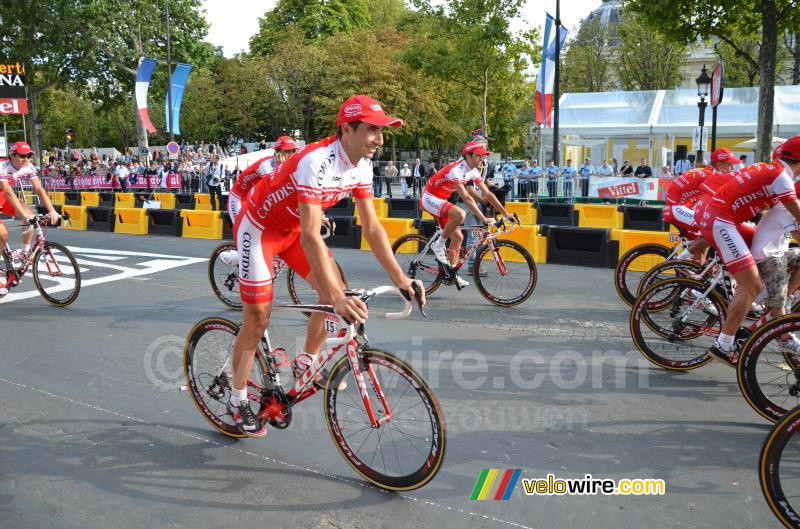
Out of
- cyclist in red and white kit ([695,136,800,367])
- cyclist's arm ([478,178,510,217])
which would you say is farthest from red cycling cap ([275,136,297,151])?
cyclist in red and white kit ([695,136,800,367])

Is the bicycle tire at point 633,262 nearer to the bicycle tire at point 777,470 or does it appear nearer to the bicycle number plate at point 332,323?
the bicycle tire at point 777,470

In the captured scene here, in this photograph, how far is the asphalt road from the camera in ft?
12.2

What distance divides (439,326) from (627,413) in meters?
2.88

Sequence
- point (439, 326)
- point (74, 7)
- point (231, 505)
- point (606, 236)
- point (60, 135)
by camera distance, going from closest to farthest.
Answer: point (231, 505)
point (439, 326)
point (606, 236)
point (74, 7)
point (60, 135)

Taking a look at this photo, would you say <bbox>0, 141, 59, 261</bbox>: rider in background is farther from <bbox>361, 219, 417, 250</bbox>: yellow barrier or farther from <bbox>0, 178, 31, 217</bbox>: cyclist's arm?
<bbox>361, 219, 417, 250</bbox>: yellow barrier

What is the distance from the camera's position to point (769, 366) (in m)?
5.13

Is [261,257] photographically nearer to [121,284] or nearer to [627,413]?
[627,413]

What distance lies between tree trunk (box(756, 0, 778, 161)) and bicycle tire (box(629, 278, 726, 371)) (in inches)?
618

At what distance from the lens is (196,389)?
477 cm

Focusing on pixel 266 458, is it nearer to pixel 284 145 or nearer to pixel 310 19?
pixel 284 145

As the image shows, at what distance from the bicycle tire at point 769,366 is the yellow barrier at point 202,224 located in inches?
493

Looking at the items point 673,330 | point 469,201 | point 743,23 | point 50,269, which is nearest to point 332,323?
point 673,330

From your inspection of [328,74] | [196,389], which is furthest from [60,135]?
[196,389]

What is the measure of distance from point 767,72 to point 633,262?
47.0ft
